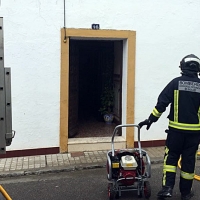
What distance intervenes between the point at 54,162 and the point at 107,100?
2689 mm

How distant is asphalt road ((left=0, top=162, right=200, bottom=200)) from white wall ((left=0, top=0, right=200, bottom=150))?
1.18 meters

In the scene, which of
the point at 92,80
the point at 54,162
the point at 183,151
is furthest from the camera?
the point at 92,80

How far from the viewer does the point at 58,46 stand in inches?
261

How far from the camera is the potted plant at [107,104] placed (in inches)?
333

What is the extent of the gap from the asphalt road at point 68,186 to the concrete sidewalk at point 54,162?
12 cm

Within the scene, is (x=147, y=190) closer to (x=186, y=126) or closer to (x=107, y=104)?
(x=186, y=126)

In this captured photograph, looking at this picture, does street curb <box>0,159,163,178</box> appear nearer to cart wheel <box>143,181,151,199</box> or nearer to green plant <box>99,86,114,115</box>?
cart wheel <box>143,181,151,199</box>

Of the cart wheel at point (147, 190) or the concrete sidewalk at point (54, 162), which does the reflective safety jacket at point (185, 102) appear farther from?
the concrete sidewalk at point (54, 162)

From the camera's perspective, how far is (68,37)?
6.67m

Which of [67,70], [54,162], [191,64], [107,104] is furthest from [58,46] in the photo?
[191,64]

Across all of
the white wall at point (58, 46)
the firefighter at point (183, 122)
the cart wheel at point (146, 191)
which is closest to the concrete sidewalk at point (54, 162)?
the white wall at point (58, 46)

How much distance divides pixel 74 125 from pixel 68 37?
2130 millimetres

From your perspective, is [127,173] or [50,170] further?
[50,170]

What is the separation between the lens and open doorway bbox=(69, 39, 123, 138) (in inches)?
299
